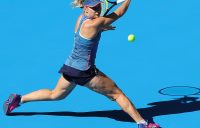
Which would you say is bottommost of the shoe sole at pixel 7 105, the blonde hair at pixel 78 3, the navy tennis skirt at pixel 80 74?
the shoe sole at pixel 7 105

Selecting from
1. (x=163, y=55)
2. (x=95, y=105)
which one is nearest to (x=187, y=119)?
(x=95, y=105)

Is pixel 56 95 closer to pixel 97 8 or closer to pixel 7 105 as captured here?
pixel 7 105

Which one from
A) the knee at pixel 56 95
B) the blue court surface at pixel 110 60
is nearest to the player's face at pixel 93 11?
the knee at pixel 56 95

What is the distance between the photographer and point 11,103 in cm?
655

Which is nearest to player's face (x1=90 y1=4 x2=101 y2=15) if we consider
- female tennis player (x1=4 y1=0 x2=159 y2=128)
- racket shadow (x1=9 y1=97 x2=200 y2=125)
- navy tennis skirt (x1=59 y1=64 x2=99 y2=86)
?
female tennis player (x1=4 y1=0 x2=159 y2=128)

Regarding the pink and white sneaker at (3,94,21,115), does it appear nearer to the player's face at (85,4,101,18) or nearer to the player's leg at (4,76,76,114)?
the player's leg at (4,76,76,114)

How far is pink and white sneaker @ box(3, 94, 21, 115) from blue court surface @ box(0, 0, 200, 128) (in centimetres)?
11

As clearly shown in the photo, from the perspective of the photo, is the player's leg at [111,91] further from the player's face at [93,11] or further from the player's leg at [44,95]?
the player's face at [93,11]

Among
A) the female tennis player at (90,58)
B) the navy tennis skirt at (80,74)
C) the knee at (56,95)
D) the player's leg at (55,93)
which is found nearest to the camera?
the female tennis player at (90,58)

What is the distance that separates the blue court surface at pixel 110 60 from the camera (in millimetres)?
6562

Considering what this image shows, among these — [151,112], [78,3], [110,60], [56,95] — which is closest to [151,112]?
[151,112]

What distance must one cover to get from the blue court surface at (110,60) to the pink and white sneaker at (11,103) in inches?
4.2

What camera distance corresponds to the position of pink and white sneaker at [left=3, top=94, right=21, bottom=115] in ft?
21.5

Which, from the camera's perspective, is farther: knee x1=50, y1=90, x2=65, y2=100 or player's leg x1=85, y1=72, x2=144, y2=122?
knee x1=50, y1=90, x2=65, y2=100
